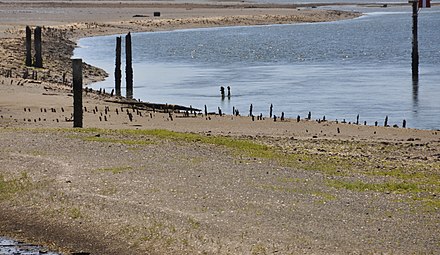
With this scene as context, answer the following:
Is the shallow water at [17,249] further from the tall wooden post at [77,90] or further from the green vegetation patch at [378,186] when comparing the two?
the tall wooden post at [77,90]

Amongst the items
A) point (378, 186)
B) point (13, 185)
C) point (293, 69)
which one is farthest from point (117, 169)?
point (293, 69)

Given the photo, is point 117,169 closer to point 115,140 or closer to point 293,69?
point 115,140

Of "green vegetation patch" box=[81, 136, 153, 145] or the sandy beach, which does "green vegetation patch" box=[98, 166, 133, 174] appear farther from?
"green vegetation patch" box=[81, 136, 153, 145]

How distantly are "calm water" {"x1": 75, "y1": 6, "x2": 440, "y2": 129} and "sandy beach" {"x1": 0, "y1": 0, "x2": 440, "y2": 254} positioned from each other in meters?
11.2

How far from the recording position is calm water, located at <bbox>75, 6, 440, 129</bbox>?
127ft

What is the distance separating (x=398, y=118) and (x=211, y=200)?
20.5 meters

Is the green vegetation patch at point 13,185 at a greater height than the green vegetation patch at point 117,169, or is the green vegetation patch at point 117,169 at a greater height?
the green vegetation patch at point 117,169

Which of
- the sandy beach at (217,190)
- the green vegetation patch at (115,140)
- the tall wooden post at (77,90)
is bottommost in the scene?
the sandy beach at (217,190)

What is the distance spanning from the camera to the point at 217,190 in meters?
15.8

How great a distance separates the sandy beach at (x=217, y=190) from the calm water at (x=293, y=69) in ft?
36.9

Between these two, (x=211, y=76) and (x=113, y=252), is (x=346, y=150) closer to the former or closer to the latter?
(x=113, y=252)

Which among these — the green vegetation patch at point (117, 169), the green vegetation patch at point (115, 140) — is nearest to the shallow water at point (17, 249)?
the green vegetation patch at point (117, 169)

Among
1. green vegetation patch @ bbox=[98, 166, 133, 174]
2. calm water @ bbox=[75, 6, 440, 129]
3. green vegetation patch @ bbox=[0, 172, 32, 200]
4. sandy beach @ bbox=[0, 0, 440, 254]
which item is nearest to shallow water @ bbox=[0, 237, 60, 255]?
sandy beach @ bbox=[0, 0, 440, 254]

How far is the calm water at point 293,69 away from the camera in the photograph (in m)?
38.7
